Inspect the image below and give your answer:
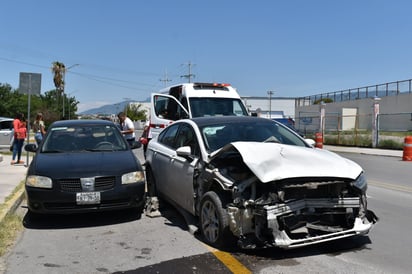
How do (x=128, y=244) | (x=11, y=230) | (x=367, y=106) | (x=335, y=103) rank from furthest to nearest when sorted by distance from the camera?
1. (x=335, y=103)
2. (x=367, y=106)
3. (x=11, y=230)
4. (x=128, y=244)

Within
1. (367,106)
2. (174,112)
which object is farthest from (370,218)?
(367,106)

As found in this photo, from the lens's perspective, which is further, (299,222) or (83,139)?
(83,139)

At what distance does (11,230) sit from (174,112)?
7.53 metres

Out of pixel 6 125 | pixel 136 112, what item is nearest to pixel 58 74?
pixel 136 112

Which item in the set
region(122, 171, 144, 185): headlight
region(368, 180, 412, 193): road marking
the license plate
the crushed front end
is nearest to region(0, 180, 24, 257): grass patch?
the license plate

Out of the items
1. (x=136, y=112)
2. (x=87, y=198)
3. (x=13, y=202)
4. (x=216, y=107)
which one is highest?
(x=136, y=112)

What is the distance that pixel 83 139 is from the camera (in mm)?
7699

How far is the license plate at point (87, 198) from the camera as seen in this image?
605cm

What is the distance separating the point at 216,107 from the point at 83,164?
6.87 m

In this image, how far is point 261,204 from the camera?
4.49 metres

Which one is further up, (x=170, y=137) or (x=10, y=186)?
(x=170, y=137)

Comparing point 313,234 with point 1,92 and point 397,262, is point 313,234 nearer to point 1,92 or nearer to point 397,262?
point 397,262

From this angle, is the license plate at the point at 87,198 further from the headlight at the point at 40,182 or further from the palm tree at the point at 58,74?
the palm tree at the point at 58,74

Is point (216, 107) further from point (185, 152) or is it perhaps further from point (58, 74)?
point (58, 74)
